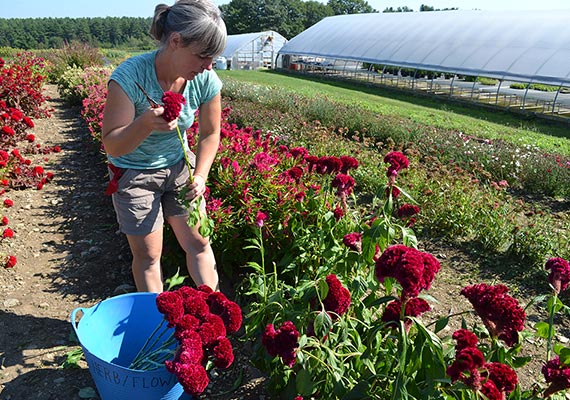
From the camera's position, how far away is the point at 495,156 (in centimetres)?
619

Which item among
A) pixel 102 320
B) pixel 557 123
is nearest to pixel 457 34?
pixel 557 123

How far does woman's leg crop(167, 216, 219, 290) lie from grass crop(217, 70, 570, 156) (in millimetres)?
6658

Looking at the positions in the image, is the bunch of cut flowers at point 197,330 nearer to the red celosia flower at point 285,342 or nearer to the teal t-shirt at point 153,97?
the red celosia flower at point 285,342

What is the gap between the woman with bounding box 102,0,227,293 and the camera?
1944 millimetres

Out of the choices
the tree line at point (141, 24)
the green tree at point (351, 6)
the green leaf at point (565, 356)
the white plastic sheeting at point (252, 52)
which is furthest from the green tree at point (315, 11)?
the green leaf at point (565, 356)

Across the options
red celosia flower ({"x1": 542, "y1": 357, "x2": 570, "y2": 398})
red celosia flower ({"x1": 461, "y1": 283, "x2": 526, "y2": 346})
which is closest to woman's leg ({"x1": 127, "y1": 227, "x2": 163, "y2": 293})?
red celosia flower ({"x1": 461, "y1": 283, "x2": 526, "y2": 346})

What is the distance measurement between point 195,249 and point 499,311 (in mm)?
1549

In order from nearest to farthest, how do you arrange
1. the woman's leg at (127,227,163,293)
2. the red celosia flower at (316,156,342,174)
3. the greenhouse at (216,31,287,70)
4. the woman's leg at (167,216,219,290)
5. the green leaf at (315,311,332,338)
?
the green leaf at (315,311,332,338) < the red celosia flower at (316,156,342,174) < the woman's leg at (127,227,163,293) < the woman's leg at (167,216,219,290) < the greenhouse at (216,31,287,70)

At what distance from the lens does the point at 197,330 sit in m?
1.57

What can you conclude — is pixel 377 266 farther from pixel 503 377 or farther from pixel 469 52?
pixel 469 52

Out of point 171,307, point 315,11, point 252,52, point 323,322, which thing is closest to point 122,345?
point 171,307

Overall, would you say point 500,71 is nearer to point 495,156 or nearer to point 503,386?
point 495,156

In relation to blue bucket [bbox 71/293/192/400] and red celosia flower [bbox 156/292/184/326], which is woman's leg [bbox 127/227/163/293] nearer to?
blue bucket [bbox 71/293/192/400]

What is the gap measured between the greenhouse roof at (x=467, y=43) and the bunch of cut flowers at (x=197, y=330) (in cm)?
1281
